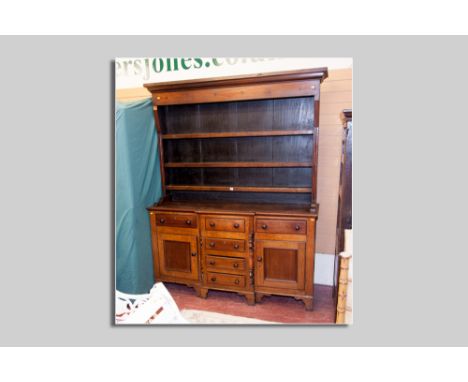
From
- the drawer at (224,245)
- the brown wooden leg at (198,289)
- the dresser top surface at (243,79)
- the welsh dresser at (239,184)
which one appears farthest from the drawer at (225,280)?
the dresser top surface at (243,79)

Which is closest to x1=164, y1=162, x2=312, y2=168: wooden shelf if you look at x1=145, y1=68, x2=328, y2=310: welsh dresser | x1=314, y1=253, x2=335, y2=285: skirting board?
x1=145, y1=68, x2=328, y2=310: welsh dresser

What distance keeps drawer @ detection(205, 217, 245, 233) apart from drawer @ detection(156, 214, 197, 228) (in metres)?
0.13

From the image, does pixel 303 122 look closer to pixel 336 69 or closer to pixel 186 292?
pixel 336 69

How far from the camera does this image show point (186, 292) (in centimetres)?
253

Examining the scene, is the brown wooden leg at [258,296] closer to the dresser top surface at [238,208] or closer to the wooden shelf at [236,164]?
the dresser top surface at [238,208]

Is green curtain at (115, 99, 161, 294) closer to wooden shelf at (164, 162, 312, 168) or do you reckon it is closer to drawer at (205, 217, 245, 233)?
wooden shelf at (164, 162, 312, 168)

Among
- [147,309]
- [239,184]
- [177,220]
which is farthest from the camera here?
[239,184]

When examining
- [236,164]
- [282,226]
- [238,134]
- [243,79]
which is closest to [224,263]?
[282,226]

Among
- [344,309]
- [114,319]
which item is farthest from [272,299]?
[114,319]

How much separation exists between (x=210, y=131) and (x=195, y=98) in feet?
1.10

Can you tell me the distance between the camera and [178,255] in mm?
2436

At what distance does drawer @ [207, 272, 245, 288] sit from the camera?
2.32 m

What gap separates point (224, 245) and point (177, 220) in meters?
0.45

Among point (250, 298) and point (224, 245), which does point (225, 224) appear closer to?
point (224, 245)
